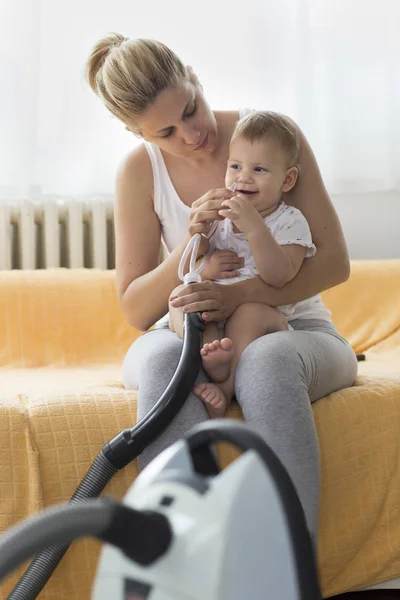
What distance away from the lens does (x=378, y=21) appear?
9.48 ft

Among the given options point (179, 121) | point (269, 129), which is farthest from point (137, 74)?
point (269, 129)

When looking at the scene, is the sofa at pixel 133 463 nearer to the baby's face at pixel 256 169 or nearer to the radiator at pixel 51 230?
the baby's face at pixel 256 169

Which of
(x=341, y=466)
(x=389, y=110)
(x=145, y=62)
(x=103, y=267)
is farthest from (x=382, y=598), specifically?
(x=389, y=110)

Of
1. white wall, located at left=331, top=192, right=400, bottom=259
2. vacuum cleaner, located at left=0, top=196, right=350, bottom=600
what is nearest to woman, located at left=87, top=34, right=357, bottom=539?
vacuum cleaner, located at left=0, top=196, right=350, bottom=600

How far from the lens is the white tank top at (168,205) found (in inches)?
65.2

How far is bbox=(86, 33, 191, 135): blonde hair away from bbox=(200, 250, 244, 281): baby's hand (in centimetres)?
30

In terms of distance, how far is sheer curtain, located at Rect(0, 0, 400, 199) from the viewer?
273cm

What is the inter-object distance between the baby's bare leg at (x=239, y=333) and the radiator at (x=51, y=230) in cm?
140

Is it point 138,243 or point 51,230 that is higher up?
point 138,243

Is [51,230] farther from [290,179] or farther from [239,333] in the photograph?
[239,333]

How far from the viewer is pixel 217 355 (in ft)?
4.30

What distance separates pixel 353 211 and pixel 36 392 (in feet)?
5.62

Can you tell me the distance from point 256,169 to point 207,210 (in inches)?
5.4

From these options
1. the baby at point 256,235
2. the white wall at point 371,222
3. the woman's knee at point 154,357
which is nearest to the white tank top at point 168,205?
the baby at point 256,235
